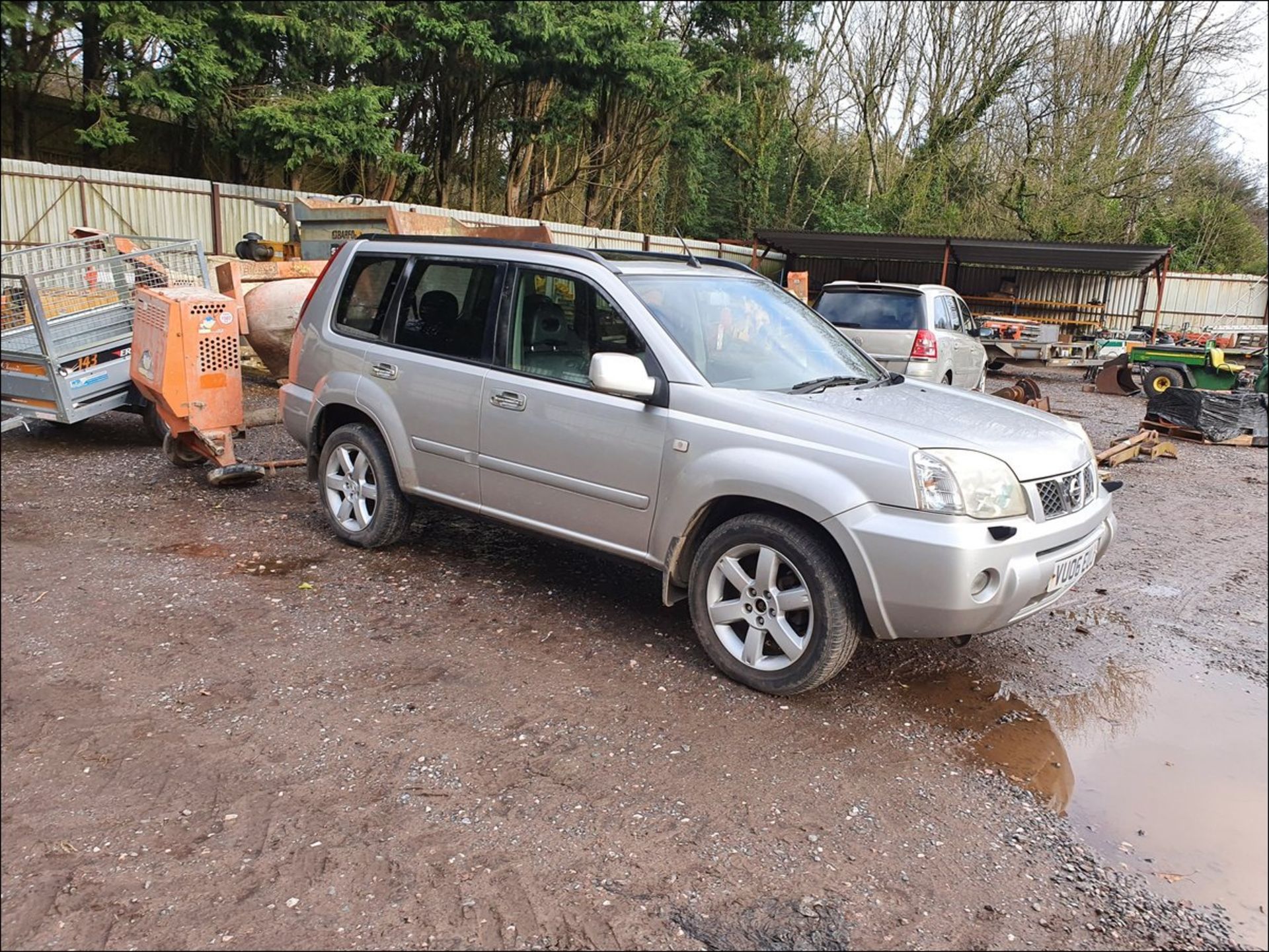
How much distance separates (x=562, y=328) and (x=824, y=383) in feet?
4.43

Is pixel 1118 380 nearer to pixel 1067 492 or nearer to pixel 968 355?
pixel 968 355

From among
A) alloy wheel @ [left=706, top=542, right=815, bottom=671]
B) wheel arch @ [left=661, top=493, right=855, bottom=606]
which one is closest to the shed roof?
wheel arch @ [left=661, top=493, right=855, bottom=606]

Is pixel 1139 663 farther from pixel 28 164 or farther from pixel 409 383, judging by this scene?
pixel 28 164

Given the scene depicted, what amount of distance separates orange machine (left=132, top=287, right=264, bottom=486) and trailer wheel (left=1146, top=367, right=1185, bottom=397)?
12.4 meters

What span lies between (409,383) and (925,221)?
93.3 feet

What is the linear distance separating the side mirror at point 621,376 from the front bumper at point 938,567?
1035 millimetres

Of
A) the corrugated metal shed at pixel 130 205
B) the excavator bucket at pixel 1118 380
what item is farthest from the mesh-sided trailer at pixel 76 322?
the excavator bucket at pixel 1118 380

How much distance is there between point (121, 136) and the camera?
13.7 metres

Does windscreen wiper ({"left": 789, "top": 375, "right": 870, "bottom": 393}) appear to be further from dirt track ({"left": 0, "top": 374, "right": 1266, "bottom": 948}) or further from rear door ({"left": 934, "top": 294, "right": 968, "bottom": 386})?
rear door ({"left": 934, "top": 294, "right": 968, "bottom": 386})

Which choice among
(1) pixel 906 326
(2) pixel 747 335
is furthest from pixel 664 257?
(1) pixel 906 326

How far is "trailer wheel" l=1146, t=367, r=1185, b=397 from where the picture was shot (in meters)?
13.4

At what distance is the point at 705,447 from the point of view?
4062mm

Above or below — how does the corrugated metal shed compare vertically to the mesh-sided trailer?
above

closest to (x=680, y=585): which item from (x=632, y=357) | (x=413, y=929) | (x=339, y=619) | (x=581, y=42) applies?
(x=632, y=357)
